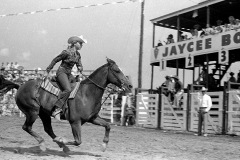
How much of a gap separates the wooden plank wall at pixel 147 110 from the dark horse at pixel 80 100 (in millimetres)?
10975

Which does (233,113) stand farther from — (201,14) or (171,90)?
(201,14)

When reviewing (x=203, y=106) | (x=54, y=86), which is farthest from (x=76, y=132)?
(x=203, y=106)

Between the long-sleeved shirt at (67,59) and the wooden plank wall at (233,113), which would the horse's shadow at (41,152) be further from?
the wooden plank wall at (233,113)

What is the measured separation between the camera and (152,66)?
78.7ft

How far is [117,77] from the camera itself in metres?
8.02

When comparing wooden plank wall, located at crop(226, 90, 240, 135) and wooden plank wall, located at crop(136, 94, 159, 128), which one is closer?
wooden plank wall, located at crop(226, 90, 240, 135)

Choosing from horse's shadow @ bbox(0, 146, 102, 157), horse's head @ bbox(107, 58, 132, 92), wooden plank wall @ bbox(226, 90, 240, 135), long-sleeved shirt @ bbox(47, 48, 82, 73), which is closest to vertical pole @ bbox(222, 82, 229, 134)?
wooden plank wall @ bbox(226, 90, 240, 135)

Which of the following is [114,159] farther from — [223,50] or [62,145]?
[223,50]

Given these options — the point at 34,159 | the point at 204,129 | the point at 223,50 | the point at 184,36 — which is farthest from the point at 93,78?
the point at 184,36

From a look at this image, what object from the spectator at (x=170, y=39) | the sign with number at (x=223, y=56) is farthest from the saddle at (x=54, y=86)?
the spectator at (x=170, y=39)

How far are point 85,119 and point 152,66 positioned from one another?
16505mm

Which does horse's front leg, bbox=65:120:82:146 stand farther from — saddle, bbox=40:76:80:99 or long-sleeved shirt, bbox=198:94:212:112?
long-sleeved shirt, bbox=198:94:212:112

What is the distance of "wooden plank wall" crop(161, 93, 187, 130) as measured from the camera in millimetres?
17234

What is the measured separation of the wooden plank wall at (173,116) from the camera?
679 inches
